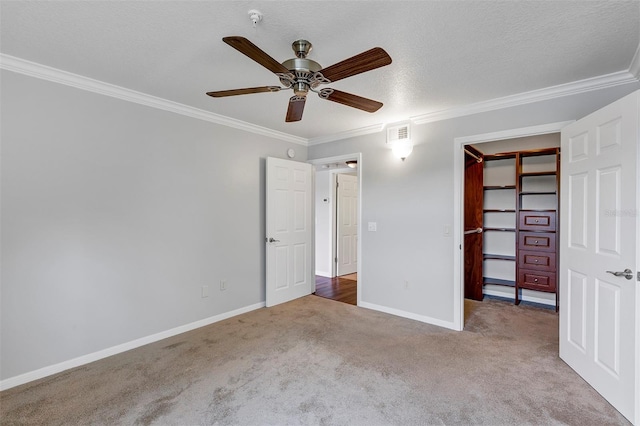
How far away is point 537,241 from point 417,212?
6.34 feet

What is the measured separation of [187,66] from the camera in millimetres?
2340

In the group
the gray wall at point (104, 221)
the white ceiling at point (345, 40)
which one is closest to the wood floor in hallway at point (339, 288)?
the gray wall at point (104, 221)

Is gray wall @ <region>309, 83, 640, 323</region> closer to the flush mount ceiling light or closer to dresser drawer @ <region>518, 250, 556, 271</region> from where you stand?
the flush mount ceiling light

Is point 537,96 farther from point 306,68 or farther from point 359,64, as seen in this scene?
point 306,68

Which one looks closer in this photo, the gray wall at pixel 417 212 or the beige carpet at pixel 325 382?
the beige carpet at pixel 325 382

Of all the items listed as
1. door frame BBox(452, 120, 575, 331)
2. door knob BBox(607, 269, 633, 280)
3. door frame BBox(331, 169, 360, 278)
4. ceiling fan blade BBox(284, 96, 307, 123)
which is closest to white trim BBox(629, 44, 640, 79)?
door frame BBox(452, 120, 575, 331)

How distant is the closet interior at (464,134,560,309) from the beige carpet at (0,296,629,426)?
106 cm

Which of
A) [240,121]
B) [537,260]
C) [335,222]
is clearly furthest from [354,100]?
[335,222]

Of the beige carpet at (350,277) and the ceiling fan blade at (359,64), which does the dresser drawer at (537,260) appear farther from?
the ceiling fan blade at (359,64)

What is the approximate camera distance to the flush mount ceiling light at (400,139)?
355 centimetres

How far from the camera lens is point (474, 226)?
4.49 meters

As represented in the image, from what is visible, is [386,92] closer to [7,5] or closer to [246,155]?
[246,155]

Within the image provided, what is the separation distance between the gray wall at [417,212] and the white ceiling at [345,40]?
501mm

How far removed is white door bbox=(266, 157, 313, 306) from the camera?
4066 millimetres
